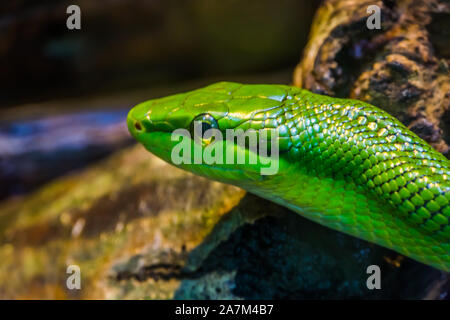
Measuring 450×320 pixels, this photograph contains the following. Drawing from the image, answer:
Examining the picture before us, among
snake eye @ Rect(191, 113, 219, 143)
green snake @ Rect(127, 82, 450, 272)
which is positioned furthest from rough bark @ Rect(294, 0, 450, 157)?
snake eye @ Rect(191, 113, 219, 143)

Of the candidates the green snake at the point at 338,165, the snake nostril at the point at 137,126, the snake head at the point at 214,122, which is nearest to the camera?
the green snake at the point at 338,165

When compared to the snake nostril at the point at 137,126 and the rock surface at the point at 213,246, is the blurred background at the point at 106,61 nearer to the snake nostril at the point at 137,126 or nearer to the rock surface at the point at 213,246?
the rock surface at the point at 213,246

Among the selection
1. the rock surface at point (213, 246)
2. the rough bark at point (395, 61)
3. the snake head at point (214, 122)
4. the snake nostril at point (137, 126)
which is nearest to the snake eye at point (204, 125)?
the snake head at point (214, 122)

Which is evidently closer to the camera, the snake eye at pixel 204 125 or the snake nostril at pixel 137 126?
the snake eye at pixel 204 125

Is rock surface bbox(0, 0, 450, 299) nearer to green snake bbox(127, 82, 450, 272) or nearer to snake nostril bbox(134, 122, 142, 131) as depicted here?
green snake bbox(127, 82, 450, 272)

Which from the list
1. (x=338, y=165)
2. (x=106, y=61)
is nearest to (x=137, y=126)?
(x=338, y=165)
